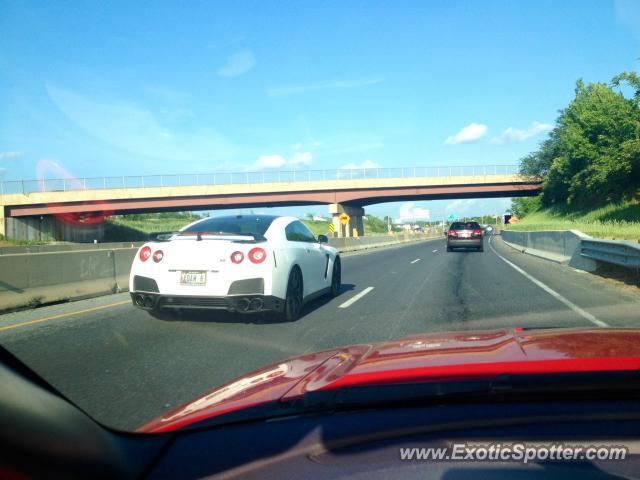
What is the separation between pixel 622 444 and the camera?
188 centimetres

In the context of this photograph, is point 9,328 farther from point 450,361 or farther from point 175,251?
point 450,361

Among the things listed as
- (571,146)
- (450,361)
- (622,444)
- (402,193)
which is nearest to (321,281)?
(450,361)

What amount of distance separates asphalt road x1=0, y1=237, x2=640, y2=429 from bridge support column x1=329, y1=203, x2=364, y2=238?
44.6 meters

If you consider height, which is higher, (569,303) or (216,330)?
(216,330)

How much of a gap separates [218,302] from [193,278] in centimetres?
47

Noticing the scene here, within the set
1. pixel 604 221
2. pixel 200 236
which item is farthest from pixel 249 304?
pixel 604 221

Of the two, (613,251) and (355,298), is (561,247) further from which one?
(355,298)

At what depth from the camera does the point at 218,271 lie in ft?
22.6

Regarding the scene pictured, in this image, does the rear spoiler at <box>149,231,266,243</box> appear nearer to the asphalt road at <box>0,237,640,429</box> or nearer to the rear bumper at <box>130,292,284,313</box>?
the rear bumper at <box>130,292,284,313</box>

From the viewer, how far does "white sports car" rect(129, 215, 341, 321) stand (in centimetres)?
687

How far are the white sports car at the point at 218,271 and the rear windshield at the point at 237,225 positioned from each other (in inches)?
0.6

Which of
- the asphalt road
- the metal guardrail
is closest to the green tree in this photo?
the metal guardrail

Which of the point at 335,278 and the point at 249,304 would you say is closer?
the point at 249,304

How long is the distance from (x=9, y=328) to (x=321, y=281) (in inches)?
193
